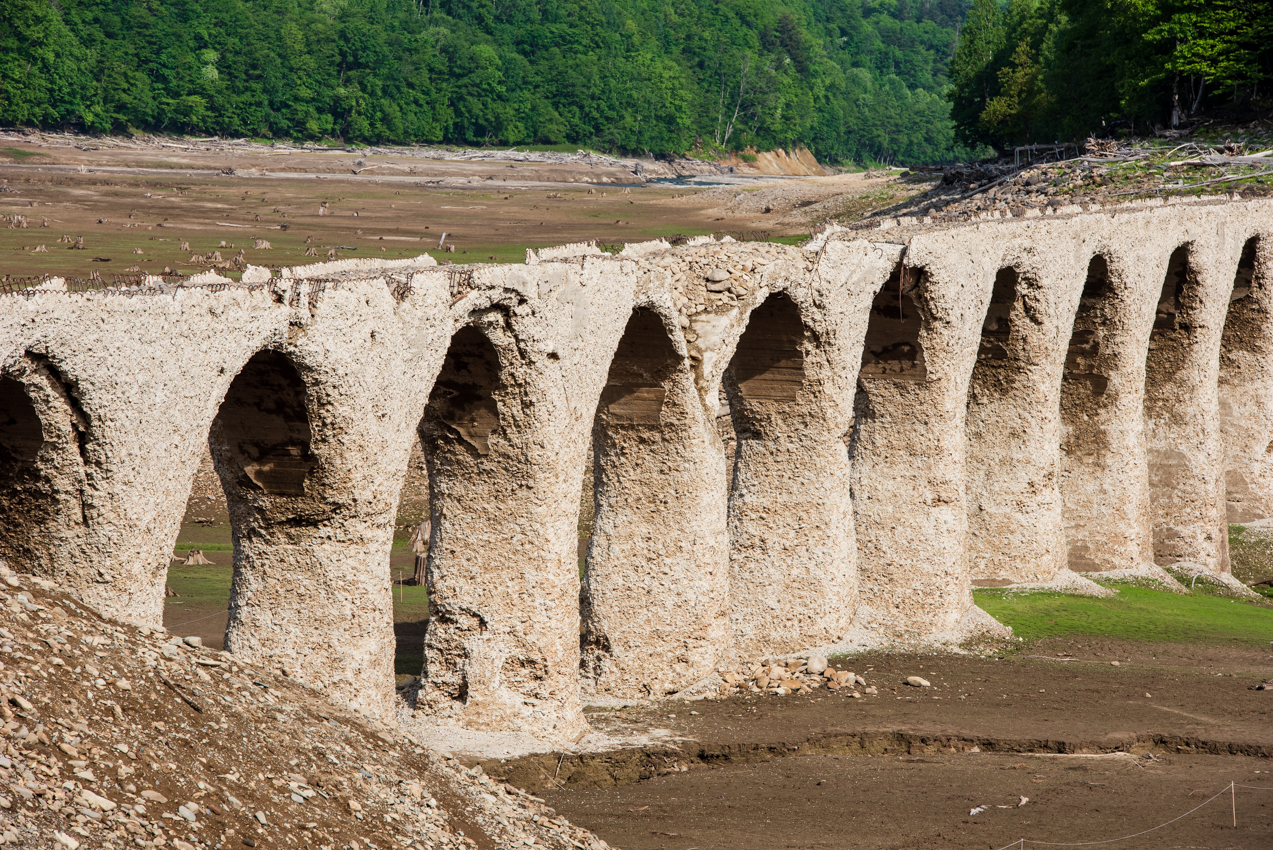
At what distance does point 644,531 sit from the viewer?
17703 millimetres

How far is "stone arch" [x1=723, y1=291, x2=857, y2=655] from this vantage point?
1927 cm

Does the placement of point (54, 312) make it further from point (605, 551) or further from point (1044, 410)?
point (1044, 410)

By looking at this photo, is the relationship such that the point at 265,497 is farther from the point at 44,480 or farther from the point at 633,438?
the point at 633,438

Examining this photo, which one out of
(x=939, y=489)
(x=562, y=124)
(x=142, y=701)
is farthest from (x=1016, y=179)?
(x=562, y=124)

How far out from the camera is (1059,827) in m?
14.4

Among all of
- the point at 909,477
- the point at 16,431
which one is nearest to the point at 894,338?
the point at 909,477

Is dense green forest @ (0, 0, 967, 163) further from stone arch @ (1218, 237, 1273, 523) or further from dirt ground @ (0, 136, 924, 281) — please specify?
stone arch @ (1218, 237, 1273, 523)

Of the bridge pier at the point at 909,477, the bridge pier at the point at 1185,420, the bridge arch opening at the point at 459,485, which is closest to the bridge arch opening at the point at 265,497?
the bridge arch opening at the point at 459,485

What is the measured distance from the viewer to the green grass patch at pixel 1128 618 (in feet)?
72.9

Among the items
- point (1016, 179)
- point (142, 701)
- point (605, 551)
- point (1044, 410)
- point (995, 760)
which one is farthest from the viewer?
point (1016, 179)

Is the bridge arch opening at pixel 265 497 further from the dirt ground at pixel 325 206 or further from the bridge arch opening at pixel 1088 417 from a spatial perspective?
the dirt ground at pixel 325 206

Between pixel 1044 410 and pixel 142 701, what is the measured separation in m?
17.1

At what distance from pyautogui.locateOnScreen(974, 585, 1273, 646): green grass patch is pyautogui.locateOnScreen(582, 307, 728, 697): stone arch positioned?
6.53m

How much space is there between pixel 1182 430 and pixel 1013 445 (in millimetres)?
6559
